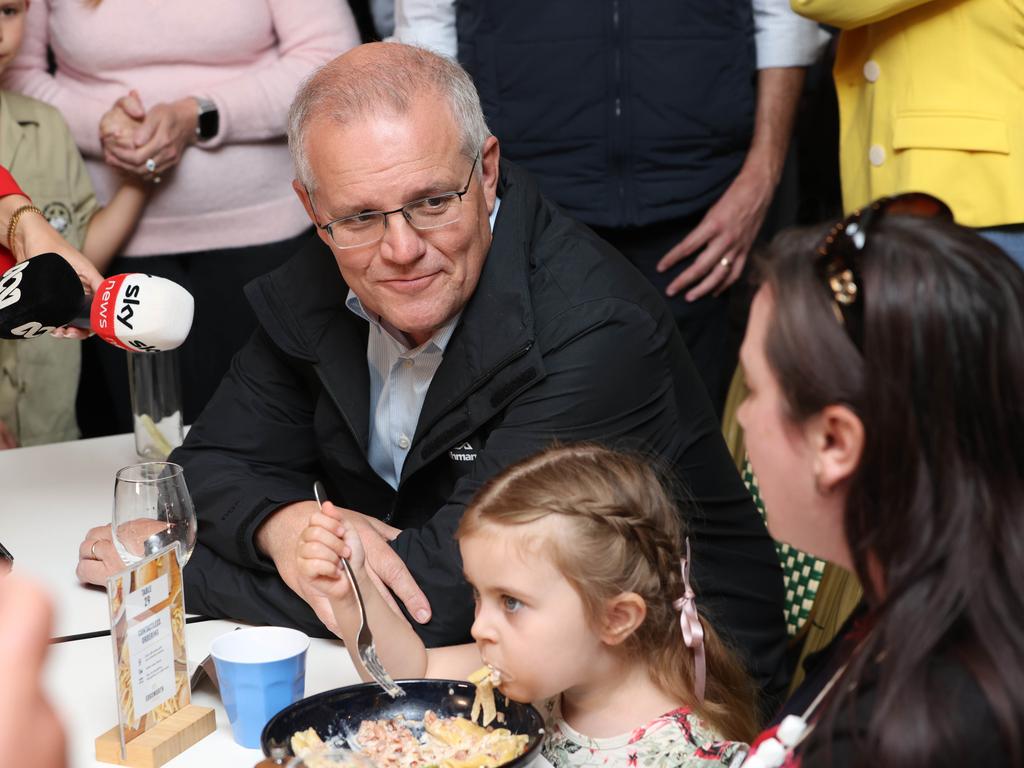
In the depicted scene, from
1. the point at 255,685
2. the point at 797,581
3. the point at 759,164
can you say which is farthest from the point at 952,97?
the point at 255,685

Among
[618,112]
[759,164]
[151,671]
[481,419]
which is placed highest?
[618,112]

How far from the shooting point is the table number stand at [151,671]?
4.53ft

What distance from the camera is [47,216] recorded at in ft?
9.61

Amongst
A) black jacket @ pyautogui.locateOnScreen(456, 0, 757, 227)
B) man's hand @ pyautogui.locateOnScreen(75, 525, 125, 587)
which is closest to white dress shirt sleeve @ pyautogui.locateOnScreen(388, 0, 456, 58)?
black jacket @ pyautogui.locateOnScreen(456, 0, 757, 227)

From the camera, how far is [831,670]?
1263mm

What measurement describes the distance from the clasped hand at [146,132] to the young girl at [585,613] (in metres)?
1.59

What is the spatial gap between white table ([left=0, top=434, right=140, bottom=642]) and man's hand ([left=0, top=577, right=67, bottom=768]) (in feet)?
3.24

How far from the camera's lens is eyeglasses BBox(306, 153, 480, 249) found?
1.90 metres

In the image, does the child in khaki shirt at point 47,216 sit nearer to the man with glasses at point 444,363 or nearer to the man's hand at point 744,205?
the man with glasses at point 444,363

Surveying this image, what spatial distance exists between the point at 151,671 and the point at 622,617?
0.55 meters

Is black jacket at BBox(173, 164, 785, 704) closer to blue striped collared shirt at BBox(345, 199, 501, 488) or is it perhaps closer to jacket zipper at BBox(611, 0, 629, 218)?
blue striped collared shirt at BBox(345, 199, 501, 488)

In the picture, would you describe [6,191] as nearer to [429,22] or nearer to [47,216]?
[47,216]

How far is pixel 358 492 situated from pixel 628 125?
111 centimetres

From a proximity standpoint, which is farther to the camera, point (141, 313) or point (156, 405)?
point (156, 405)
